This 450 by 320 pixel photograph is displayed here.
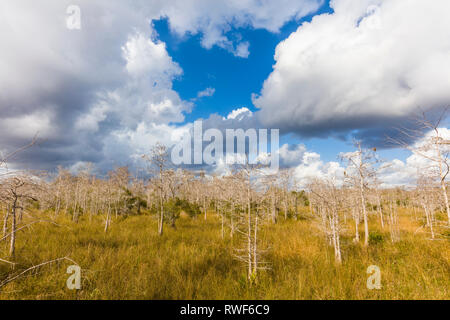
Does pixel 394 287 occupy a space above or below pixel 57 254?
below

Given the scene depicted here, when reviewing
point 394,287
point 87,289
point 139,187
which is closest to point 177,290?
point 87,289

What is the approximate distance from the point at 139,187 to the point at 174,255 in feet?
134

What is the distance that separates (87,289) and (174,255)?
351 cm

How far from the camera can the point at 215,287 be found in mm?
5320

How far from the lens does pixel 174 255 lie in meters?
8.27

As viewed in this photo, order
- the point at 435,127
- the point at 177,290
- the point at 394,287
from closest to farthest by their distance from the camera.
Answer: the point at 435,127
the point at 177,290
the point at 394,287
